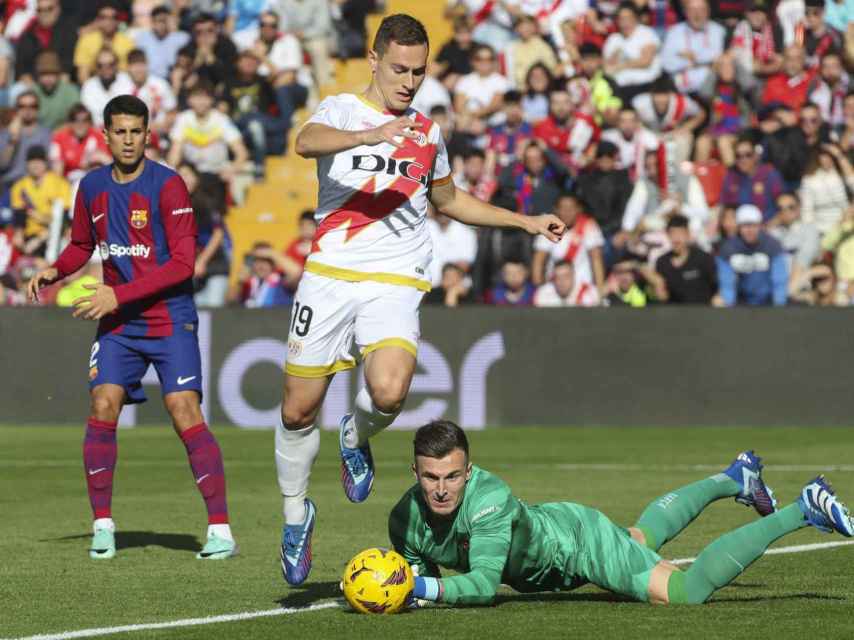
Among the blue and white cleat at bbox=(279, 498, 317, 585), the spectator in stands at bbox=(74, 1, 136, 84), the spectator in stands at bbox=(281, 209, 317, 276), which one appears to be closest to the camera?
the blue and white cleat at bbox=(279, 498, 317, 585)

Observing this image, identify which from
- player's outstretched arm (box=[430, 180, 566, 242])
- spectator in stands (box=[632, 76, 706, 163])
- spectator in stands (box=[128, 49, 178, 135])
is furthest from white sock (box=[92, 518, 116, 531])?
spectator in stands (box=[128, 49, 178, 135])

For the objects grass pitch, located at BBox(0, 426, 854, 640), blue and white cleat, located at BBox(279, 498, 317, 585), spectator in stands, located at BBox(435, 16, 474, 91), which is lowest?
grass pitch, located at BBox(0, 426, 854, 640)

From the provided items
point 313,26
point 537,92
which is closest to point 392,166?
point 537,92

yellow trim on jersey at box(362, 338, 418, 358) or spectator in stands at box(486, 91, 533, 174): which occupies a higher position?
spectator in stands at box(486, 91, 533, 174)

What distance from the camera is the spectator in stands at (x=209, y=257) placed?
21000mm

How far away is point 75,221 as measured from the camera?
9805 millimetres

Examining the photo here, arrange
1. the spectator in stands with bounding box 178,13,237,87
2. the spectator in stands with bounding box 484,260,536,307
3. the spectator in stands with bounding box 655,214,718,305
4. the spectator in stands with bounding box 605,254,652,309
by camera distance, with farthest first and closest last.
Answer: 1. the spectator in stands with bounding box 178,13,237,87
2. the spectator in stands with bounding box 484,260,536,307
3. the spectator in stands with bounding box 605,254,652,309
4. the spectator in stands with bounding box 655,214,718,305

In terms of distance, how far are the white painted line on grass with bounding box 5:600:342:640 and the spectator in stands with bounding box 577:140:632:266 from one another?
43.7 ft

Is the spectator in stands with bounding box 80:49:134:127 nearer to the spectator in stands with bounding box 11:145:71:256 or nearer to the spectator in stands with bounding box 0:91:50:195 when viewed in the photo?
the spectator in stands with bounding box 0:91:50:195

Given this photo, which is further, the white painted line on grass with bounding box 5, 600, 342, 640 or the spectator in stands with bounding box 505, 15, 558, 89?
the spectator in stands with bounding box 505, 15, 558, 89

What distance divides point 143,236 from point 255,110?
1416 cm

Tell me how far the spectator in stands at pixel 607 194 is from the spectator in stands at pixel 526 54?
2.63 m

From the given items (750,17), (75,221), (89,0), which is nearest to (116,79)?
(89,0)

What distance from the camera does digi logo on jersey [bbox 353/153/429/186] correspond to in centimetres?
821
